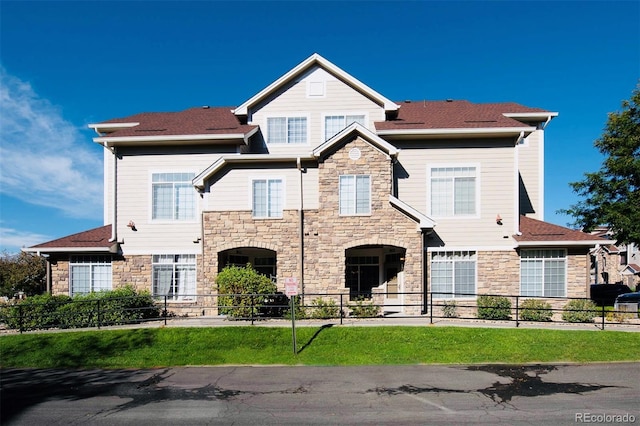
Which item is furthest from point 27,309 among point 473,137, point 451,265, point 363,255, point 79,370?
point 473,137

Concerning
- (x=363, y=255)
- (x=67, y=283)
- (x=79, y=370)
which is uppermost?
(x=363, y=255)

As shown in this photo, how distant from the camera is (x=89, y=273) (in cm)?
1938

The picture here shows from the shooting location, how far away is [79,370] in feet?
39.8

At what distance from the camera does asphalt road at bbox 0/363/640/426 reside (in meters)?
7.98

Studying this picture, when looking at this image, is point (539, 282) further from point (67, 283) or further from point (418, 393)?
point (67, 283)

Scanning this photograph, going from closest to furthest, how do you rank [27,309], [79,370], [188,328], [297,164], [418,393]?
[418,393] < [79,370] < [188,328] < [27,309] < [297,164]

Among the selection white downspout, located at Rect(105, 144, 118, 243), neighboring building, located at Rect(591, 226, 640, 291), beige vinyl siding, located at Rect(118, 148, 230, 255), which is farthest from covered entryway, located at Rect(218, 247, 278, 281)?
neighboring building, located at Rect(591, 226, 640, 291)

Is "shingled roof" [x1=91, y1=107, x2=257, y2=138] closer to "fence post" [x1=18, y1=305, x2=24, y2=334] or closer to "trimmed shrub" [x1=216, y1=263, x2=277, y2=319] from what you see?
"trimmed shrub" [x1=216, y1=263, x2=277, y2=319]

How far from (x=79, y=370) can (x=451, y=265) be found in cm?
1404

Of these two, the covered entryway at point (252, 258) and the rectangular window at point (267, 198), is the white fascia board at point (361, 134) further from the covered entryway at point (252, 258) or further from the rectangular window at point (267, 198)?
the covered entryway at point (252, 258)

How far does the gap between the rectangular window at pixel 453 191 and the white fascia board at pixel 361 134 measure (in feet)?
9.27

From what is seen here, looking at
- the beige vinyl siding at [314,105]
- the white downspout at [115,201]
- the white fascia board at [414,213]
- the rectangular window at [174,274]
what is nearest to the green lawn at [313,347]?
the white fascia board at [414,213]

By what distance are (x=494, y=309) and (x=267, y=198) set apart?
10.1 m

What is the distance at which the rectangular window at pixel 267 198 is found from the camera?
18.2 meters
